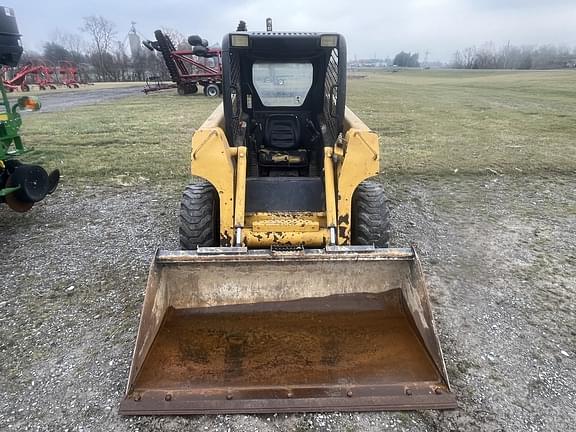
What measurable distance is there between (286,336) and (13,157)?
434cm

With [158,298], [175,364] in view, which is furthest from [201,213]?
[175,364]

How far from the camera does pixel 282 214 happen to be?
12.2ft

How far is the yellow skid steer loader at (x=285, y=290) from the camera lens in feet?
8.29

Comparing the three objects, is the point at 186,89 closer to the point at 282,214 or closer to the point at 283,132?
the point at 283,132

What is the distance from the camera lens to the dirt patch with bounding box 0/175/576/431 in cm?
255

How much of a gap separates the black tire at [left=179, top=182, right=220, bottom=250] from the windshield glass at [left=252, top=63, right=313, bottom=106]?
1.46 metres

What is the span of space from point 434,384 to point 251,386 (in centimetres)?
108

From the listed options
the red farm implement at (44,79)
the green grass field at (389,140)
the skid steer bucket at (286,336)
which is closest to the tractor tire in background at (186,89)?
the green grass field at (389,140)

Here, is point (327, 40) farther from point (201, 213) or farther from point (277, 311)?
point (277, 311)

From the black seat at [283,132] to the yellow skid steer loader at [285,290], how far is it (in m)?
0.39

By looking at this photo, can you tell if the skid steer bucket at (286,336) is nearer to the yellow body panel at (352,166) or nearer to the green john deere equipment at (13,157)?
the yellow body panel at (352,166)

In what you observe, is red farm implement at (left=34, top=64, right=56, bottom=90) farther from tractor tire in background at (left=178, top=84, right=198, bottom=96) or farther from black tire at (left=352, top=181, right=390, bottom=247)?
black tire at (left=352, top=181, right=390, bottom=247)

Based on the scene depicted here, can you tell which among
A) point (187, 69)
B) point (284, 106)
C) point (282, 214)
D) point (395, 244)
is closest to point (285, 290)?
point (282, 214)

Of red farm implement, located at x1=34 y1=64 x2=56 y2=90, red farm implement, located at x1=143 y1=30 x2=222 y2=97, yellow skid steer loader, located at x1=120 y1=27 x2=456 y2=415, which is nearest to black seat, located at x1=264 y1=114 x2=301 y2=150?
yellow skid steer loader, located at x1=120 y1=27 x2=456 y2=415
